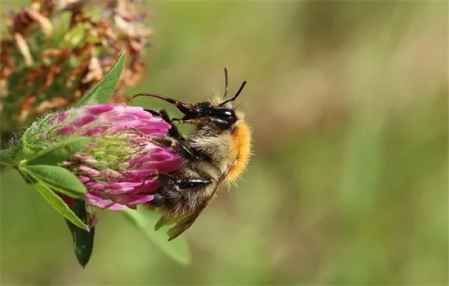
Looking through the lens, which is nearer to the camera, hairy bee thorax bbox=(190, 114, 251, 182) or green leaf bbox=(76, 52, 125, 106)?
green leaf bbox=(76, 52, 125, 106)

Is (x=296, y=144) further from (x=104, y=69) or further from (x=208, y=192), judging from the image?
(x=208, y=192)

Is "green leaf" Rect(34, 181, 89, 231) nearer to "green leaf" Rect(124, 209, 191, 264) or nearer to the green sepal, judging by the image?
the green sepal

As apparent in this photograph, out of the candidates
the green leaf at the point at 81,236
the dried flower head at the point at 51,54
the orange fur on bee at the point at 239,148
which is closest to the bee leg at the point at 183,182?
the orange fur on bee at the point at 239,148

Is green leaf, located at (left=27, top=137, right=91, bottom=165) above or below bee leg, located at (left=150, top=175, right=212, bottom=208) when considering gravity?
above

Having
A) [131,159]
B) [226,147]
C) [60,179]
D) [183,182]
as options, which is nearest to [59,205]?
[60,179]

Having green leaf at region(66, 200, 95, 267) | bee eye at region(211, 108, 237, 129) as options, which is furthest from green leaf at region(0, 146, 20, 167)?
bee eye at region(211, 108, 237, 129)

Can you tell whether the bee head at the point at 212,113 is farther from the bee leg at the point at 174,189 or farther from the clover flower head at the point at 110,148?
the clover flower head at the point at 110,148
